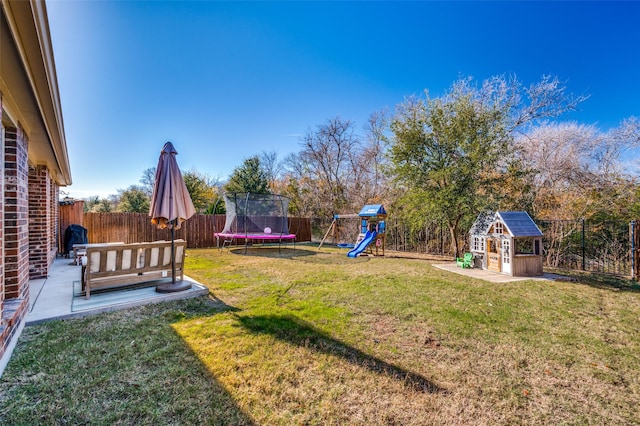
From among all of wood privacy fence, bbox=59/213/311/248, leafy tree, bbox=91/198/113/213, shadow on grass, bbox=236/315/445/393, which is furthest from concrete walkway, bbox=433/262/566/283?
leafy tree, bbox=91/198/113/213

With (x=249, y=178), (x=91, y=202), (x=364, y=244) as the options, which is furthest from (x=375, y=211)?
(x=91, y=202)

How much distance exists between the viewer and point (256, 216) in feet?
38.0

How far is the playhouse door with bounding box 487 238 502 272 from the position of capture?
21.4 feet

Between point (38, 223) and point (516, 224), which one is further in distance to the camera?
point (516, 224)

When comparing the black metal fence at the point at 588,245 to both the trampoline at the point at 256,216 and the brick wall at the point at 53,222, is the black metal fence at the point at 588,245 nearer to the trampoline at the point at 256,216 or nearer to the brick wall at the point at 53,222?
the trampoline at the point at 256,216

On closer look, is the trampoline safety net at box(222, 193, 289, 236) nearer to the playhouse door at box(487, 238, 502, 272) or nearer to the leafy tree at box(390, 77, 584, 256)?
the leafy tree at box(390, 77, 584, 256)

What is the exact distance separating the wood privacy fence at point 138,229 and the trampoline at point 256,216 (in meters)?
1.84

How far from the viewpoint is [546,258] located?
25.9 ft

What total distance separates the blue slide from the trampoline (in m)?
2.76

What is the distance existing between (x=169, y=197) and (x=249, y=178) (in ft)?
46.4

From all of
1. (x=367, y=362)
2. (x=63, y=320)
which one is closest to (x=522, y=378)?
(x=367, y=362)

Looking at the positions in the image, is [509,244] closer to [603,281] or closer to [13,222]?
[603,281]

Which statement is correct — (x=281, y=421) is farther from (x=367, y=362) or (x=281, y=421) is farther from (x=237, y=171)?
(x=237, y=171)

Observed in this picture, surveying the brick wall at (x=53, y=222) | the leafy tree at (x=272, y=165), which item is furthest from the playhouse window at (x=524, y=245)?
the leafy tree at (x=272, y=165)
